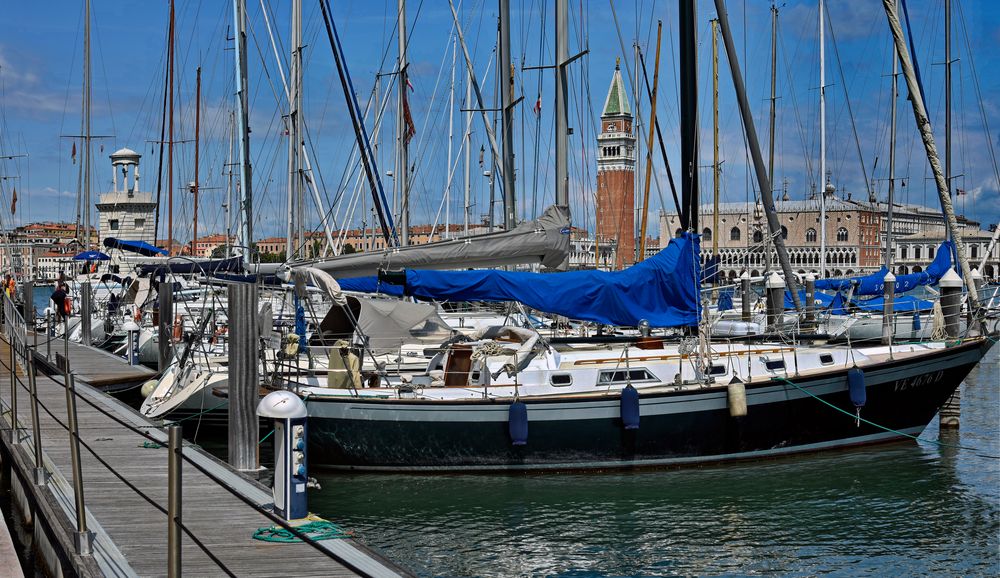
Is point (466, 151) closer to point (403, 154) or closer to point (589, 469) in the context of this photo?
point (403, 154)

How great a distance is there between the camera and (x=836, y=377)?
16.8 m

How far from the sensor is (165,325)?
66.0ft

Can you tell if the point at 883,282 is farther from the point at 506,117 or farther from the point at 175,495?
the point at 175,495

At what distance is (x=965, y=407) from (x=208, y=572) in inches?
829

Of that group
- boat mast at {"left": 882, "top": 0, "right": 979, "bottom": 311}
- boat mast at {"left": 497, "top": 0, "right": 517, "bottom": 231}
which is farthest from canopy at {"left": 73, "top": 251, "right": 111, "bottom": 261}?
boat mast at {"left": 882, "top": 0, "right": 979, "bottom": 311}

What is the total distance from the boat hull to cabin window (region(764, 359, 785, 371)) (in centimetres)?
53

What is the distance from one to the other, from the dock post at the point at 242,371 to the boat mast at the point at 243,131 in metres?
10.1

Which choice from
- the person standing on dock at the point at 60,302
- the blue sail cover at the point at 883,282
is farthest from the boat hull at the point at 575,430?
the person standing on dock at the point at 60,302

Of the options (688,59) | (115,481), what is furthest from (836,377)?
(115,481)

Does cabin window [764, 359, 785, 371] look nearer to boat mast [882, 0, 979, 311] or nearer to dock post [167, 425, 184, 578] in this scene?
boat mast [882, 0, 979, 311]

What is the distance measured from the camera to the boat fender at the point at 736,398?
1591cm

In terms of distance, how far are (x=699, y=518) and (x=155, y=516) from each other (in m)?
7.69

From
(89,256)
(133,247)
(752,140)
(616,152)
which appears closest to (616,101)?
(616,152)

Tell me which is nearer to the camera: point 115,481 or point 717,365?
point 115,481
